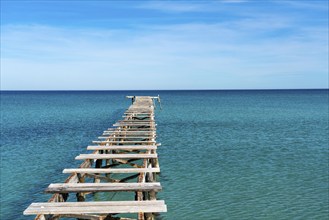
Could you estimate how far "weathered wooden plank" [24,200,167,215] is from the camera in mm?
7120

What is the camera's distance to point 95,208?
7234mm

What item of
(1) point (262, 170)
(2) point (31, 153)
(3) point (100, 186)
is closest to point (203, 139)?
(1) point (262, 170)

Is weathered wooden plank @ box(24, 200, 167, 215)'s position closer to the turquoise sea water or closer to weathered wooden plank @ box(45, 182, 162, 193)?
weathered wooden plank @ box(45, 182, 162, 193)

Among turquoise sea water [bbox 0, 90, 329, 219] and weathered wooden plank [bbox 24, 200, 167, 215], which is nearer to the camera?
weathered wooden plank [bbox 24, 200, 167, 215]

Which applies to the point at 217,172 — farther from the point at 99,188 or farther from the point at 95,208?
the point at 95,208

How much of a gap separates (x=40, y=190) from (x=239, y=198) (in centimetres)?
879

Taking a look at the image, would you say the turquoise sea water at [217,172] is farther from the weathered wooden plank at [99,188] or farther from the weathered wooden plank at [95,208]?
the weathered wooden plank at [95,208]

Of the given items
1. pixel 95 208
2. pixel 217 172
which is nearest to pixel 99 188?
pixel 95 208

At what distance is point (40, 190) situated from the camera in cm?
1548

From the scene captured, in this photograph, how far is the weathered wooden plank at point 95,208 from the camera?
280 inches

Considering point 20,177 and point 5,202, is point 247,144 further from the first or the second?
point 5,202

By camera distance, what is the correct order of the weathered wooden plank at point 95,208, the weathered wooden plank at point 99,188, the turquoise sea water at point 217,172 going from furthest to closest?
1. the turquoise sea water at point 217,172
2. the weathered wooden plank at point 99,188
3. the weathered wooden plank at point 95,208

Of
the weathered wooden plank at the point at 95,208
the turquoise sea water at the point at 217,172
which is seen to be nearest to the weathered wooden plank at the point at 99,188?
the weathered wooden plank at the point at 95,208

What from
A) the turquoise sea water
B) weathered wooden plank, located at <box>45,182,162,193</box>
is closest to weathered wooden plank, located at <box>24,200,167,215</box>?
weathered wooden plank, located at <box>45,182,162,193</box>
